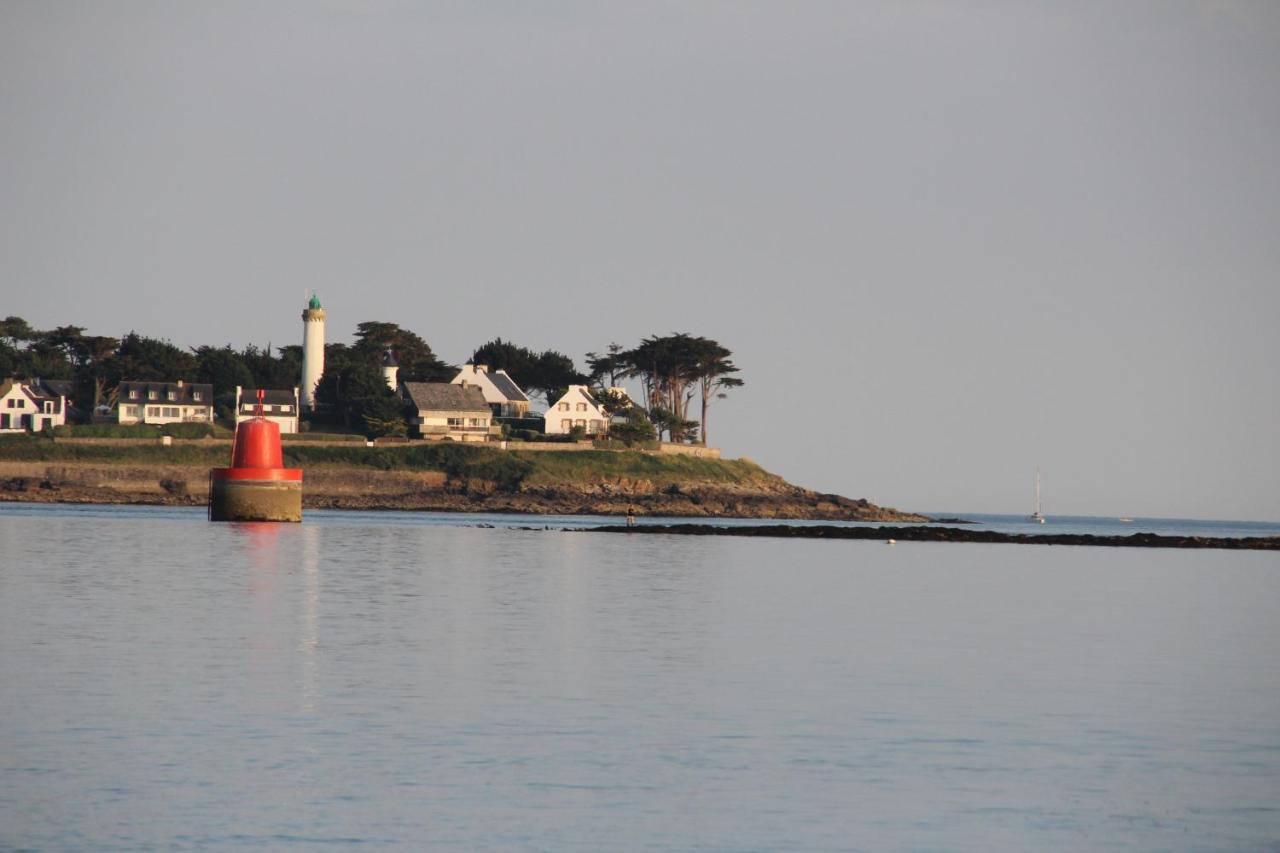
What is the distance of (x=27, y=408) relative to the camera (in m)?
147

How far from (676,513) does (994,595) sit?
89529 millimetres

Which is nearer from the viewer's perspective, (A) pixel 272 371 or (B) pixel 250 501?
(B) pixel 250 501

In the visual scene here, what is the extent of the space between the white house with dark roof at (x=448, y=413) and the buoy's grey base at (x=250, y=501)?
178 feet

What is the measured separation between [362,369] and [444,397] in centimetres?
718

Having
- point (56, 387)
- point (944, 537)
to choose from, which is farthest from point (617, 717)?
point (56, 387)

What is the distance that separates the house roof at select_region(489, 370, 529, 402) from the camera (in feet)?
536

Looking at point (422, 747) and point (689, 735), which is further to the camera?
point (689, 735)

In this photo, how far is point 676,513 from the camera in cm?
14075

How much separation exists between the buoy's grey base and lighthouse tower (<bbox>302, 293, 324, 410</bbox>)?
6201cm

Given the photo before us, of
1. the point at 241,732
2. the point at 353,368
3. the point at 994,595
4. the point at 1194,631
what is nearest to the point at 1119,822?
the point at 241,732

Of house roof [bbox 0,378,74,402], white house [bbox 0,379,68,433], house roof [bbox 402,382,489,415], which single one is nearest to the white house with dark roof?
house roof [bbox 402,382,489,415]

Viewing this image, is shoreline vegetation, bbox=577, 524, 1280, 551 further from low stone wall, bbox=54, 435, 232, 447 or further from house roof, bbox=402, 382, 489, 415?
house roof, bbox=402, 382, 489, 415

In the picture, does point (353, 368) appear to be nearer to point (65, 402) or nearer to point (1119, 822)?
point (65, 402)

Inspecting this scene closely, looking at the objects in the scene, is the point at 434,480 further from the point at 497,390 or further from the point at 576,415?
the point at 497,390
